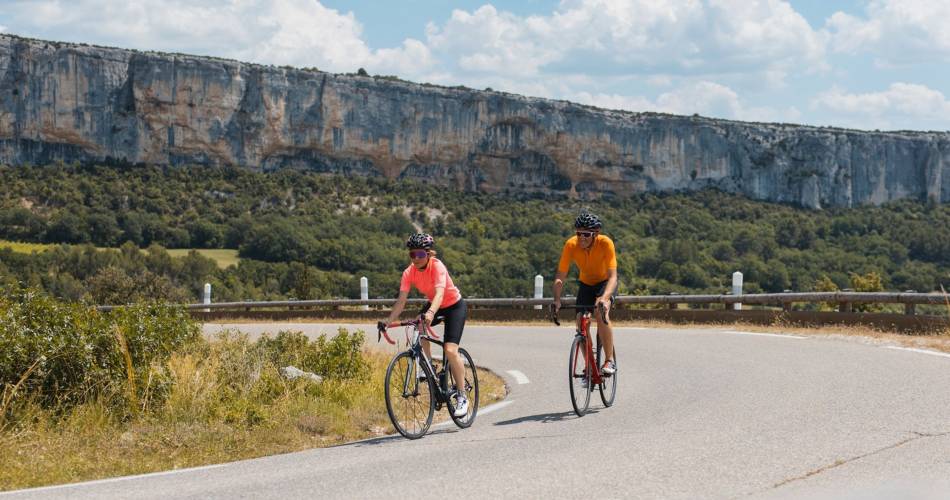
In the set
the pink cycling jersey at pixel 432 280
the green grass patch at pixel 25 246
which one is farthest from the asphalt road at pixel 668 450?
the green grass patch at pixel 25 246

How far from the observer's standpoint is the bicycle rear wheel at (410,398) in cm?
869

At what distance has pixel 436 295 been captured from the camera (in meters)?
8.90

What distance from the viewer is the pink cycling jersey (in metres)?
8.98

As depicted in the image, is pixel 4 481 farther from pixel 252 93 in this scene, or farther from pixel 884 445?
pixel 252 93

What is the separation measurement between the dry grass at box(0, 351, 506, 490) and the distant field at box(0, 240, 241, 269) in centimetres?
6627

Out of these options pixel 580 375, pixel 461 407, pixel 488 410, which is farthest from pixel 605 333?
pixel 461 407

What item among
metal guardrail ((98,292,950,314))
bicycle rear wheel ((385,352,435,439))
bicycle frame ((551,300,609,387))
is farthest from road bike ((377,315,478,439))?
metal guardrail ((98,292,950,314))

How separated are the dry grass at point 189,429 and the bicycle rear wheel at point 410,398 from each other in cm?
69

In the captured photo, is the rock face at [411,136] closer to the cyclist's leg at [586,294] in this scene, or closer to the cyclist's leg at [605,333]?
the cyclist's leg at [586,294]

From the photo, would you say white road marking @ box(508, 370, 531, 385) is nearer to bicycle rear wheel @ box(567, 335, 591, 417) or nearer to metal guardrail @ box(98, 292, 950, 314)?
bicycle rear wheel @ box(567, 335, 591, 417)

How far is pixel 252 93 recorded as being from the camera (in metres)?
126

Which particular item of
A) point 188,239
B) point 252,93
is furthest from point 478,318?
point 252,93

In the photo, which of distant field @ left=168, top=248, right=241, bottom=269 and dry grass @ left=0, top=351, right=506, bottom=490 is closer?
dry grass @ left=0, top=351, right=506, bottom=490

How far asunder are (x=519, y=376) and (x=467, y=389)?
4.19m
